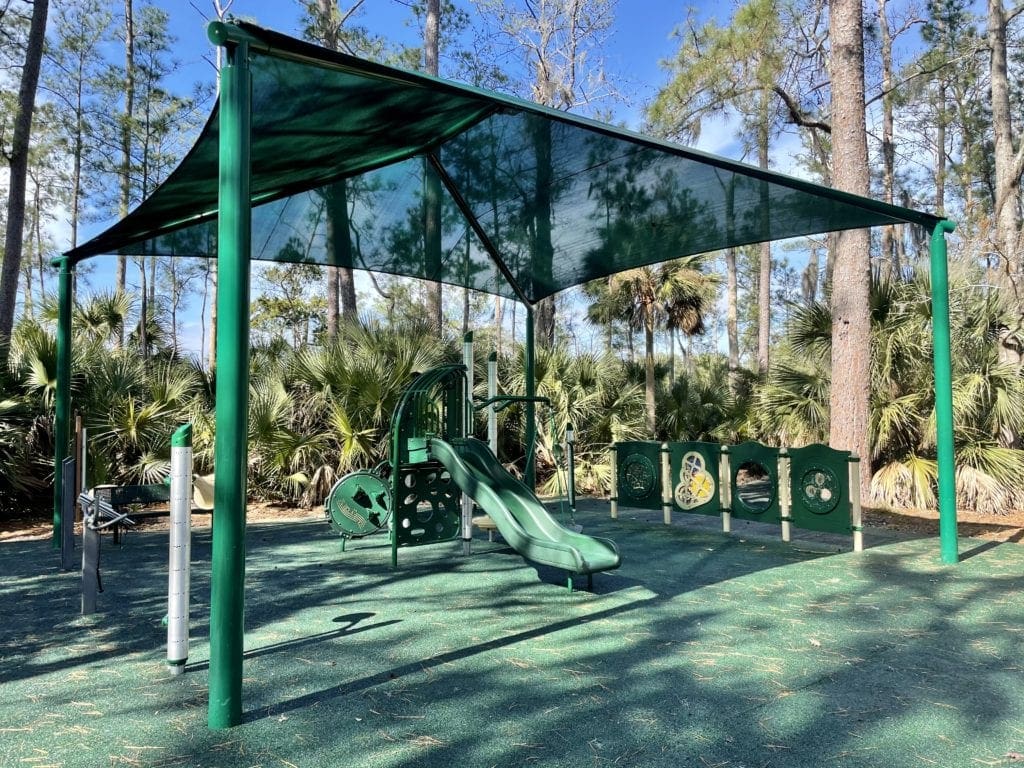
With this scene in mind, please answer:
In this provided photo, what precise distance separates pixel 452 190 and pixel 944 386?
15.3 feet

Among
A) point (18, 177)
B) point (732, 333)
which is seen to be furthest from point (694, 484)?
point (732, 333)

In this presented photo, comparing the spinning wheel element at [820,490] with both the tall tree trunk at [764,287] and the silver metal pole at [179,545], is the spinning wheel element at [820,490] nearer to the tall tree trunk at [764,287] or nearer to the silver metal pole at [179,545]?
the silver metal pole at [179,545]

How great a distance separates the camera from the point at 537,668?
10.3 feet

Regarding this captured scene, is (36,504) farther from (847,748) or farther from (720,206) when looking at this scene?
(847,748)

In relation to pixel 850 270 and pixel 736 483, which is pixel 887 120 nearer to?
pixel 850 270

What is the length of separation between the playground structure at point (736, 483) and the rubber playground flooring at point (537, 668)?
77 centimetres

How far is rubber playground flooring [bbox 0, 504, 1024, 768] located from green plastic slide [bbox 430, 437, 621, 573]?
0.34 m

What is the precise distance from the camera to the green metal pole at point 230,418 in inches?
98.4

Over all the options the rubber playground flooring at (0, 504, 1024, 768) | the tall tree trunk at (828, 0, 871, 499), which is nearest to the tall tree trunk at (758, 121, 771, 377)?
the tall tree trunk at (828, 0, 871, 499)

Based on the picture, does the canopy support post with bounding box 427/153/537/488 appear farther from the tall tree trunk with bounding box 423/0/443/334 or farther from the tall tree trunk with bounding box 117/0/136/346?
the tall tree trunk with bounding box 117/0/136/346

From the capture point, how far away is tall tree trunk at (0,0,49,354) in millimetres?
9469

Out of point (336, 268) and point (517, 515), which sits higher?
point (336, 268)

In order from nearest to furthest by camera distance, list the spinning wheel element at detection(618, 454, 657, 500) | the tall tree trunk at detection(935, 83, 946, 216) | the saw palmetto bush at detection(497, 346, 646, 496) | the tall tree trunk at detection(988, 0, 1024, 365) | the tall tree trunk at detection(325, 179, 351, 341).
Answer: the tall tree trunk at detection(325, 179, 351, 341) → the spinning wheel element at detection(618, 454, 657, 500) → the tall tree trunk at detection(988, 0, 1024, 365) → the saw palmetto bush at detection(497, 346, 646, 496) → the tall tree trunk at detection(935, 83, 946, 216)

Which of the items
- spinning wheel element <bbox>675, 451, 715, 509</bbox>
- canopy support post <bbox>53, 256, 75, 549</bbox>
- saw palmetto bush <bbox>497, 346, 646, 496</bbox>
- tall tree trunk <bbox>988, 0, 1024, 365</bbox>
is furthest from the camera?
saw palmetto bush <bbox>497, 346, 646, 496</bbox>
